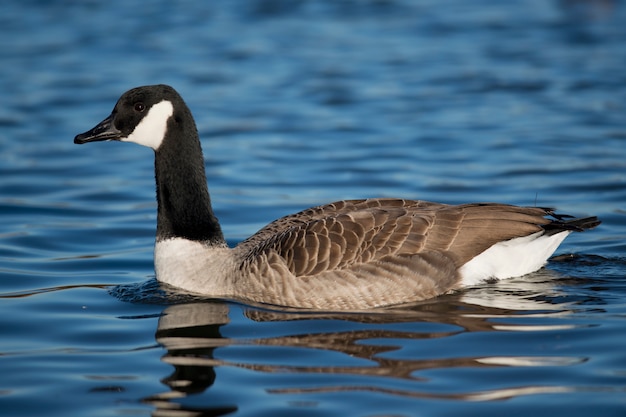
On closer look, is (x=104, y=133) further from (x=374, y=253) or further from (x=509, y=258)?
(x=509, y=258)

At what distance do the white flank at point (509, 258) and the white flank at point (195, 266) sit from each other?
2.20m

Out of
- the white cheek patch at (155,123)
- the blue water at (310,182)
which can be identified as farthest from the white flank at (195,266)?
the white cheek patch at (155,123)

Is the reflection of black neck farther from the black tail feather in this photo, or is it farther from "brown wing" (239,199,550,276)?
the black tail feather

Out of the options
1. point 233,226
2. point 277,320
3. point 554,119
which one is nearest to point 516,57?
point 554,119

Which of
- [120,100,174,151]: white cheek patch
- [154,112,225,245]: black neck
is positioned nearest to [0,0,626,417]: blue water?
[154,112,225,245]: black neck

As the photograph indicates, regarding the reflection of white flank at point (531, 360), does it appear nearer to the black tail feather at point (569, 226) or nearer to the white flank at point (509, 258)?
the white flank at point (509, 258)

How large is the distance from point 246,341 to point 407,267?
165cm

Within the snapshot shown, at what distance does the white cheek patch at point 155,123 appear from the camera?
9.22 metres

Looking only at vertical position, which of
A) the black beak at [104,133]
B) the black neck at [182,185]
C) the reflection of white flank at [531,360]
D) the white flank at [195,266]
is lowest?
the reflection of white flank at [531,360]

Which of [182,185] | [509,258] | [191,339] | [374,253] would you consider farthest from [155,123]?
[509,258]

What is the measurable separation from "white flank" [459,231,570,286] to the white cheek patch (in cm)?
315

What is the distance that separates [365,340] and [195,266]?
2.21 metres

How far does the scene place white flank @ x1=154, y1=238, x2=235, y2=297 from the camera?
8984 mm

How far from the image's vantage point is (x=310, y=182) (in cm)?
1396
